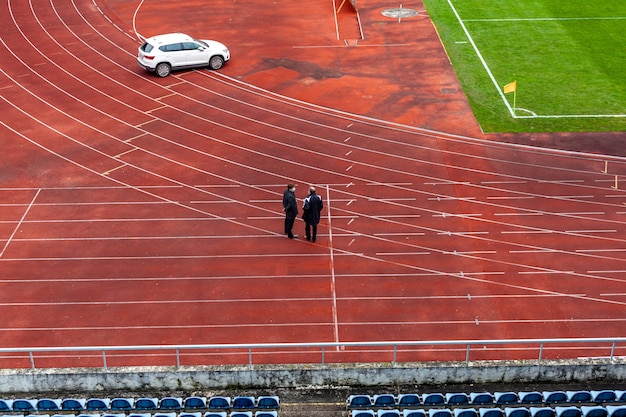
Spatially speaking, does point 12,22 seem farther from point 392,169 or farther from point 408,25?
point 392,169

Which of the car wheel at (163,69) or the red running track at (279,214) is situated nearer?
the red running track at (279,214)

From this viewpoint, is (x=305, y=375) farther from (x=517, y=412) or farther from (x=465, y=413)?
(x=517, y=412)

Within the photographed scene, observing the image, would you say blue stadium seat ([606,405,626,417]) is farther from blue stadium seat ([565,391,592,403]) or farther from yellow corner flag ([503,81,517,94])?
yellow corner flag ([503,81,517,94])

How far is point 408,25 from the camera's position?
38.1 meters

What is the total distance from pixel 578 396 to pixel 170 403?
7.25 meters

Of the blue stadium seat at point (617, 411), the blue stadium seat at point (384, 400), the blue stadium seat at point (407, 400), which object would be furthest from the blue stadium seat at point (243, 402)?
the blue stadium seat at point (617, 411)

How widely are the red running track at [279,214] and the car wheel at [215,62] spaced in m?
0.43

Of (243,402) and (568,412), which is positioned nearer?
(568,412)

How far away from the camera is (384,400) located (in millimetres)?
14586

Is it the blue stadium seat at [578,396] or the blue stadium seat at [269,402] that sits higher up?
the blue stadium seat at [269,402]

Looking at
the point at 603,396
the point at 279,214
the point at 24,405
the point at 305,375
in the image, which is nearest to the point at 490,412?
the point at 603,396

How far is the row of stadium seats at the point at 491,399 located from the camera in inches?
574

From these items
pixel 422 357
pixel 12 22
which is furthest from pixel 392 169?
pixel 12 22

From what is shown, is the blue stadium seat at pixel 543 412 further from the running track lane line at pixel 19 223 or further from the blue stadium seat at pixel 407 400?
the running track lane line at pixel 19 223
